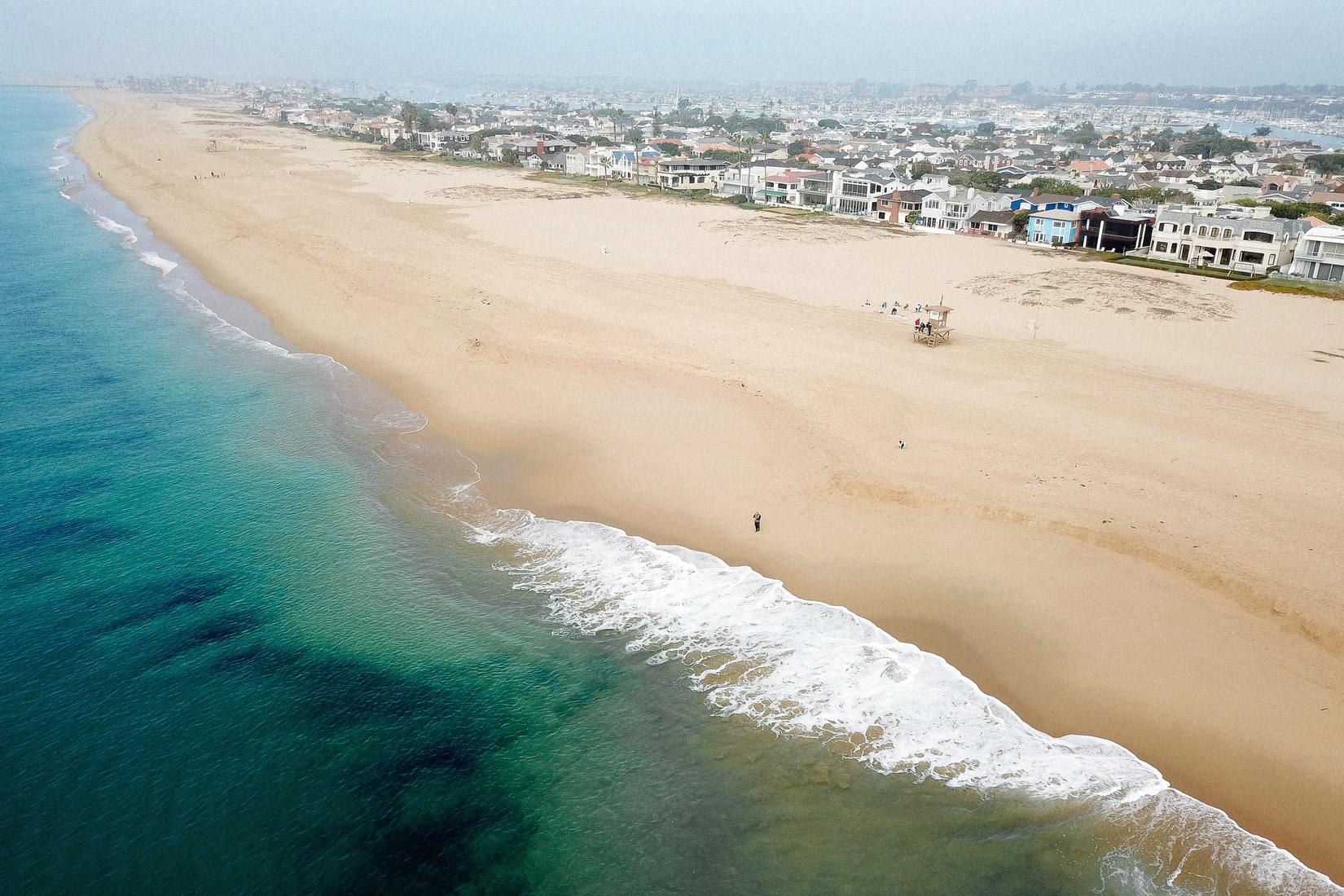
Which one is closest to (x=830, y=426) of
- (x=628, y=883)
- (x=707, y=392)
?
(x=707, y=392)

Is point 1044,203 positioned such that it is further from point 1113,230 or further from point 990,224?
point 1113,230

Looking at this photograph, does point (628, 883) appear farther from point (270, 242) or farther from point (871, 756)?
point (270, 242)

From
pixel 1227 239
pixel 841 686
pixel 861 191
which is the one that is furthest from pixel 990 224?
pixel 841 686

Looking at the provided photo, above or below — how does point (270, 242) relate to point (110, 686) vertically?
above

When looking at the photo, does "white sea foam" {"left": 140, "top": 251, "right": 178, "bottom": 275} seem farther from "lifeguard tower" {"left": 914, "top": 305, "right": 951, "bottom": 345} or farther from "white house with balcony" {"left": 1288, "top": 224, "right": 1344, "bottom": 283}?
"white house with balcony" {"left": 1288, "top": 224, "right": 1344, "bottom": 283}

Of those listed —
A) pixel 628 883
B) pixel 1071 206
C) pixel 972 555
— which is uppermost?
pixel 1071 206

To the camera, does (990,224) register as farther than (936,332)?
Yes

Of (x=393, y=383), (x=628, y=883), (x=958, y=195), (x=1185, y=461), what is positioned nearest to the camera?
(x=628, y=883)

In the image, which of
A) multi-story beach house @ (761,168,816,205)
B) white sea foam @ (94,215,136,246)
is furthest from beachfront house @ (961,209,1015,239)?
white sea foam @ (94,215,136,246)
